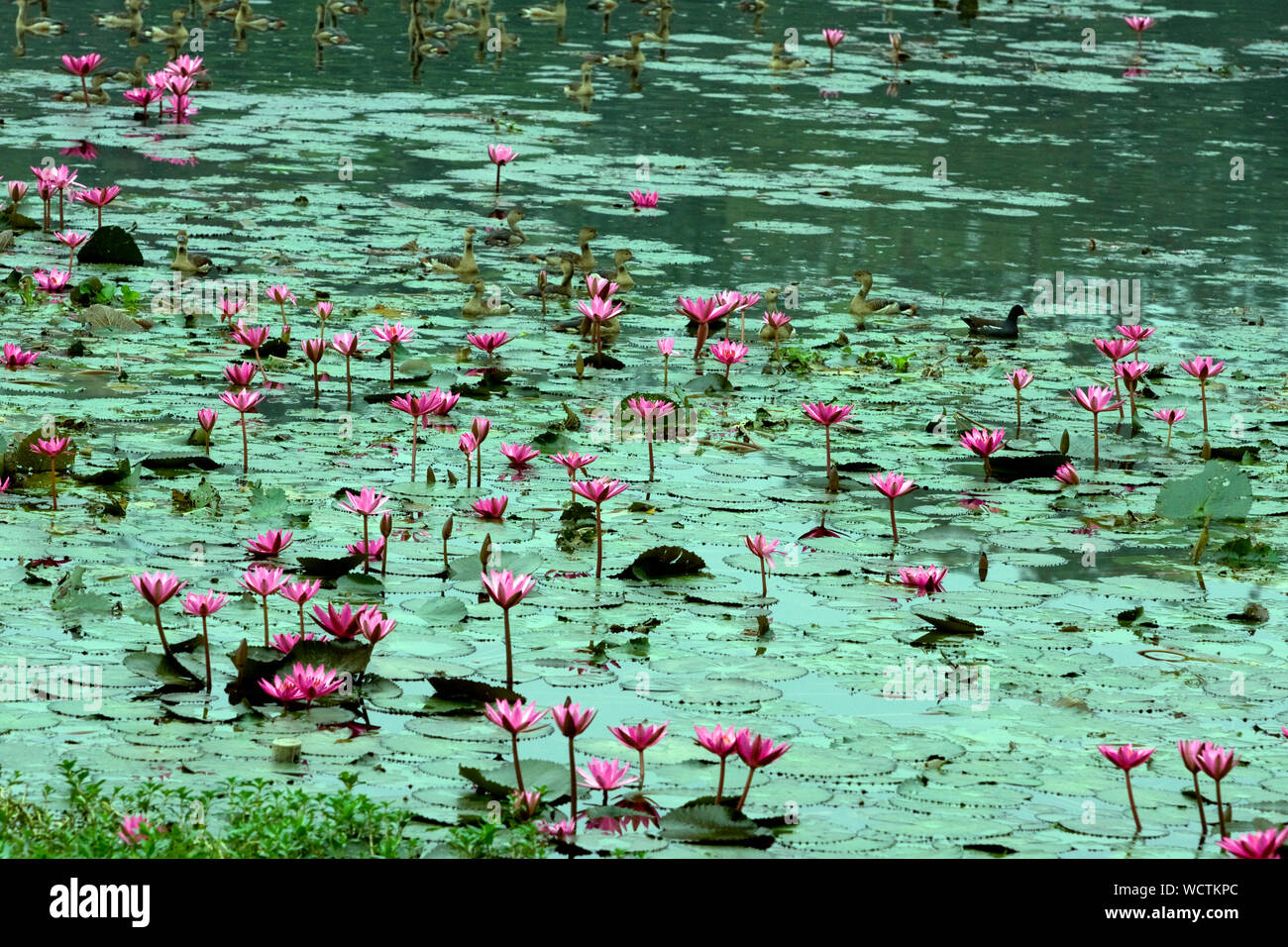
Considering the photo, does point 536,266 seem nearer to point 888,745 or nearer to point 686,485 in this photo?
point 686,485

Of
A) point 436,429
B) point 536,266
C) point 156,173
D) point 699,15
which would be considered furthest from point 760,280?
point 699,15

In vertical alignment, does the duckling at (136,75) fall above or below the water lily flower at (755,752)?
above

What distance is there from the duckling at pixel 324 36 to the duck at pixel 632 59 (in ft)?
10.7

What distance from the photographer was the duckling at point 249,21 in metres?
21.7

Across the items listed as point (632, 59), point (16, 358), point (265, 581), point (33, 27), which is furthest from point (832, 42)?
point (265, 581)

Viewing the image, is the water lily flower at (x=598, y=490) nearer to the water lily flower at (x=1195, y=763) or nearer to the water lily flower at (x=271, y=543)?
the water lily flower at (x=271, y=543)

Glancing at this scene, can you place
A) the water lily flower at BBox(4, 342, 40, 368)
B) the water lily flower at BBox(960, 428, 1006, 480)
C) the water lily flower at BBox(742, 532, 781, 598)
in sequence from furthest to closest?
the water lily flower at BBox(4, 342, 40, 368) < the water lily flower at BBox(960, 428, 1006, 480) < the water lily flower at BBox(742, 532, 781, 598)

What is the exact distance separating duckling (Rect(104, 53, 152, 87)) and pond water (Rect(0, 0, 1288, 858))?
779 mm

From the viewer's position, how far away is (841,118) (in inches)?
705

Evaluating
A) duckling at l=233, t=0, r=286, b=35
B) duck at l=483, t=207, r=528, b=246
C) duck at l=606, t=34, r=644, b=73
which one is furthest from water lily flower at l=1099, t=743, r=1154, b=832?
duckling at l=233, t=0, r=286, b=35

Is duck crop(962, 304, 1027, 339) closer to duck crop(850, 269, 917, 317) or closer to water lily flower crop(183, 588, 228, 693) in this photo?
duck crop(850, 269, 917, 317)

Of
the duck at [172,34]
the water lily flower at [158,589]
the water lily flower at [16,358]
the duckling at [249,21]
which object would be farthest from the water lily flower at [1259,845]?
the duckling at [249,21]

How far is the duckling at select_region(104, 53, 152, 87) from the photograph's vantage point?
17.0 m

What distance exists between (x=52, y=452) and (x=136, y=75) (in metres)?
11.8
